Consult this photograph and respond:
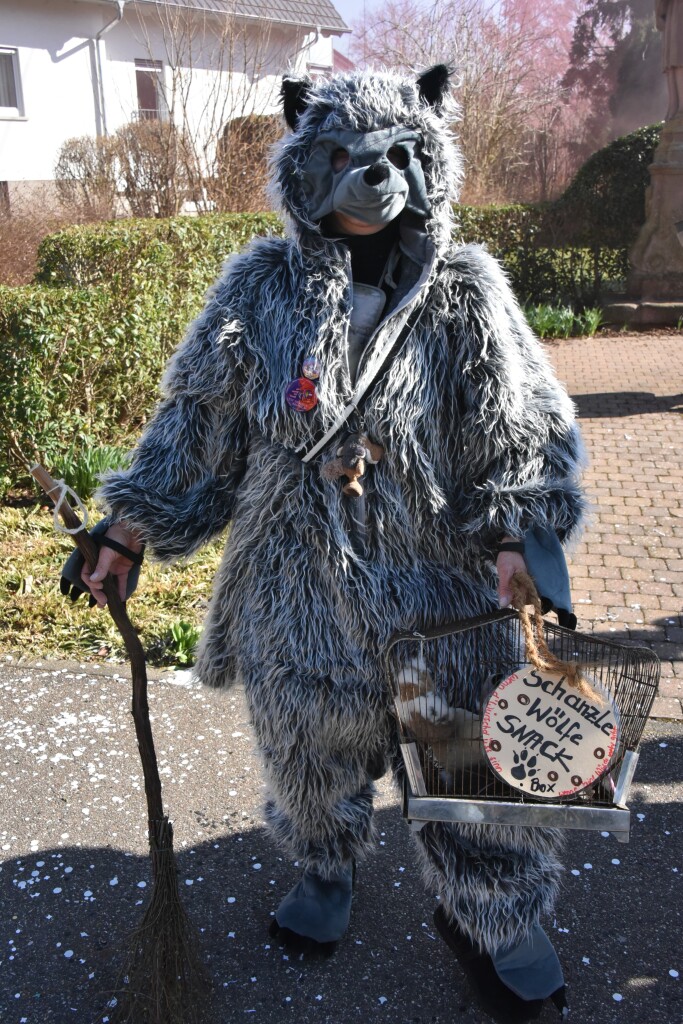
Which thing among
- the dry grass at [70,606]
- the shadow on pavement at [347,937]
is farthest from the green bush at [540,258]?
the shadow on pavement at [347,937]

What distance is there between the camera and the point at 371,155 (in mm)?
2039

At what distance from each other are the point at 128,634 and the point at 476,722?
806 mm

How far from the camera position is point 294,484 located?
7.19 feet

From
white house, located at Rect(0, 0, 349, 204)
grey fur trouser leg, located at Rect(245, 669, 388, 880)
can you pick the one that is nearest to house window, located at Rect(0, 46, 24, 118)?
white house, located at Rect(0, 0, 349, 204)

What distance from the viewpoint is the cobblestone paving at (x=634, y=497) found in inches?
171

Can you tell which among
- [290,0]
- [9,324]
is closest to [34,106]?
[290,0]

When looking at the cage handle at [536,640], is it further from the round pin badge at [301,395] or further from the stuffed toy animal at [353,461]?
the round pin badge at [301,395]

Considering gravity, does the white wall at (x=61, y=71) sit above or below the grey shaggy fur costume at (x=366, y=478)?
above

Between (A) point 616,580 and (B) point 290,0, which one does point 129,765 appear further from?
(B) point 290,0

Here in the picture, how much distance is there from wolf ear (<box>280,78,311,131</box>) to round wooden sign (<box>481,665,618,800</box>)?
4.40ft

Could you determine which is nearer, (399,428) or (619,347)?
(399,428)

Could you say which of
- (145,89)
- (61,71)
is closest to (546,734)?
(61,71)

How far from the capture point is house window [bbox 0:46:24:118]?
16.9 metres

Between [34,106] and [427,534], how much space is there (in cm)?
1731
